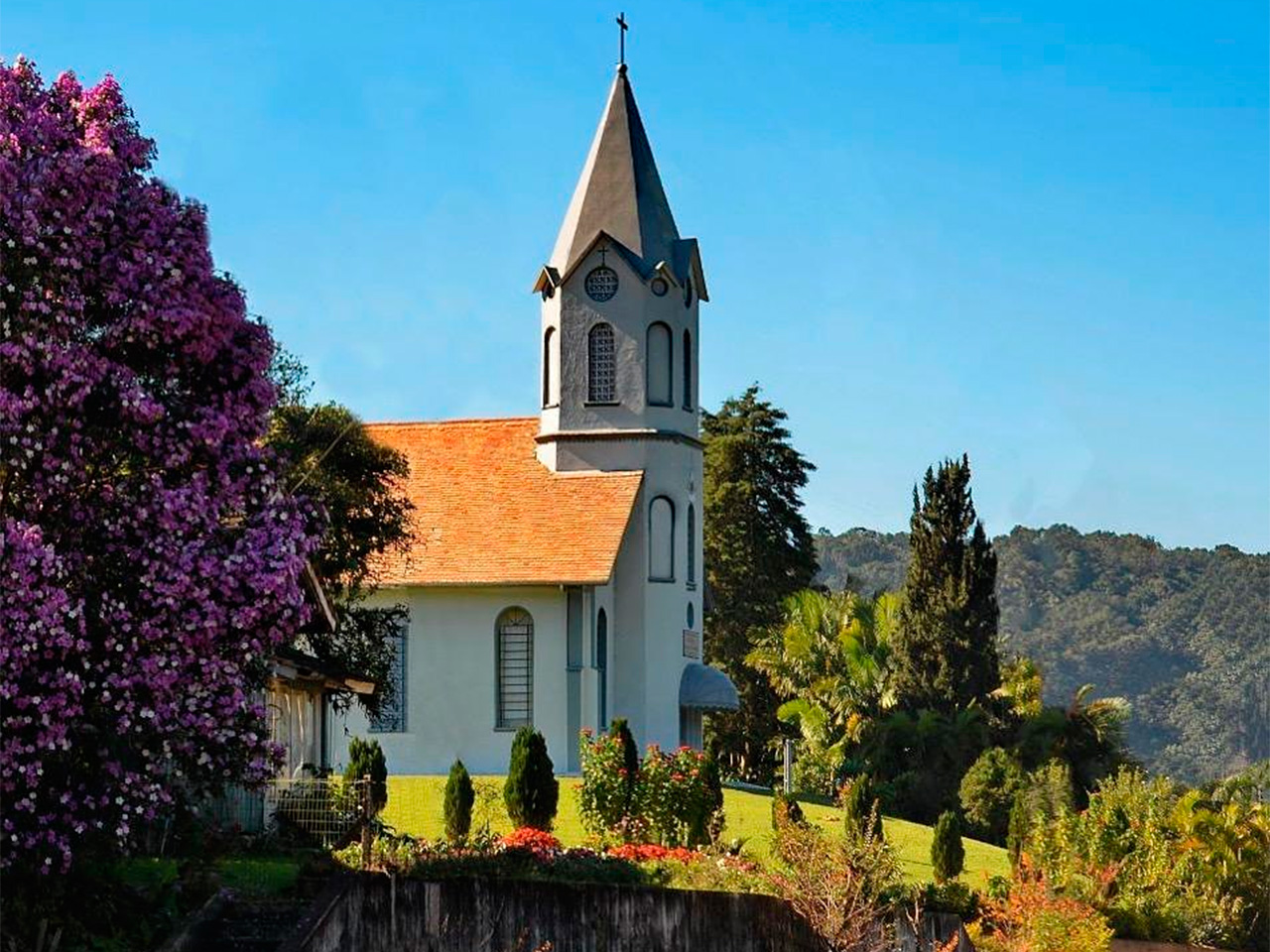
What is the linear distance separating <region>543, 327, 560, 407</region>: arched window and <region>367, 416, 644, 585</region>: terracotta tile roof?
0.83m

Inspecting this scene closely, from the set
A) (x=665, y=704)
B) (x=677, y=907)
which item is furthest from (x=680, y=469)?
(x=677, y=907)

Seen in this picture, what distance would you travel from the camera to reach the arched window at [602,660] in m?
47.2

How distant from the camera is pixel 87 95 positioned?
70.0ft

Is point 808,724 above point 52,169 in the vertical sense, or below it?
below

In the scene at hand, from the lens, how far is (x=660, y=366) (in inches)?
1949

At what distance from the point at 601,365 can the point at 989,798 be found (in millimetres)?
12800

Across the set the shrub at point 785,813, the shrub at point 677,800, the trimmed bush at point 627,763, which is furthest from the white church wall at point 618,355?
the shrub at point 677,800

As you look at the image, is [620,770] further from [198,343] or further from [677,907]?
[198,343]

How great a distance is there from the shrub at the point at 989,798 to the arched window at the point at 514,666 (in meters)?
10.3

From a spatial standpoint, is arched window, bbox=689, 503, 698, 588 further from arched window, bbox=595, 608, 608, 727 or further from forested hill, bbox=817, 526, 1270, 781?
forested hill, bbox=817, 526, 1270, 781

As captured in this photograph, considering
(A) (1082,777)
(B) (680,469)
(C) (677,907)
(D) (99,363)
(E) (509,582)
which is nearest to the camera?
(D) (99,363)

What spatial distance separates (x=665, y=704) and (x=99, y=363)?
29727 mm

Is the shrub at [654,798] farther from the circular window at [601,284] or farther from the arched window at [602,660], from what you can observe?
the circular window at [601,284]

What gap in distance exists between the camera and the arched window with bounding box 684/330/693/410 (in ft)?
164
